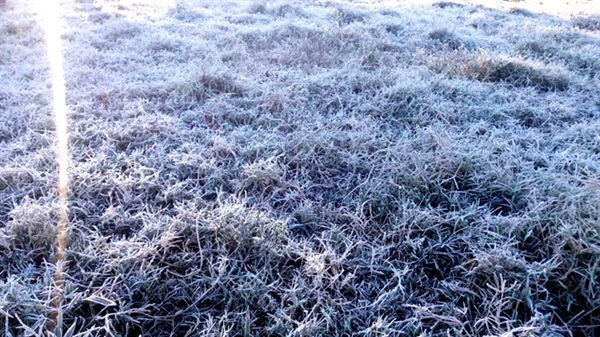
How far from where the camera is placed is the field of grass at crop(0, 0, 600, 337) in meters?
1.84

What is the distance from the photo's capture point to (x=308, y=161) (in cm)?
301

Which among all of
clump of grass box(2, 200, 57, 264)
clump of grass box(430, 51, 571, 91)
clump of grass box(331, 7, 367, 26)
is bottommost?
clump of grass box(2, 200, 57, 264)

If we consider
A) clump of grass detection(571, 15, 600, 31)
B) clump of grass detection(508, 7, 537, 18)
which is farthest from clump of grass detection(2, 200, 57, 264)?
clump of grass detection(508, 7, 537, 18)

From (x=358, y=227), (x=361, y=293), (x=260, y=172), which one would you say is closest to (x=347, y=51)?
(x=260, y=172)

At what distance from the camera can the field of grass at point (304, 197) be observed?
6.05 ft

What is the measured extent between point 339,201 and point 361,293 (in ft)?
2.60

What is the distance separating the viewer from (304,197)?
8.66 ft

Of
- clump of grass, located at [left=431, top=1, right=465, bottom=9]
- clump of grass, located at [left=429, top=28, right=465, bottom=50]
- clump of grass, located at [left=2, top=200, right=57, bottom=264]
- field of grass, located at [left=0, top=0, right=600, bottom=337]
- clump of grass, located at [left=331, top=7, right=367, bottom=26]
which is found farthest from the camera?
clump of grass, located at [left=431, top=1, right=465, bottom=9]

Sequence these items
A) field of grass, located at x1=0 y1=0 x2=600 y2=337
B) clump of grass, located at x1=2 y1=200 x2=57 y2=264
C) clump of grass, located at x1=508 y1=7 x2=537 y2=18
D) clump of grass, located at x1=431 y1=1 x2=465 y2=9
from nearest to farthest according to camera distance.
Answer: field of grass, located at x1=0 y1=0 x2=600 y2=337 → clump of grass, located at x1=2 y1=200 x2=57 y2=264 → clump of grass, located at x1=508 y1=7 x2=537 y2=18 → clump of grass, located at x1=431 y1=1 x2=465 y2=9

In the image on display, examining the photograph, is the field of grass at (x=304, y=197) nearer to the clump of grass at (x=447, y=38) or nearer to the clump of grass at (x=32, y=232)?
the clump of grass at (x=32, y=232)

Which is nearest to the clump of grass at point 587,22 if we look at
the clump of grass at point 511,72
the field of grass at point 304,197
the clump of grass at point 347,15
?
the field of grass at point 304,197

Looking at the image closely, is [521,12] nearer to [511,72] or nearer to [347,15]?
[347,15]

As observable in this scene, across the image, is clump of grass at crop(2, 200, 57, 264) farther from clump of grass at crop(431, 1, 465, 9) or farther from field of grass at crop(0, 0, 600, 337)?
clump of grass at crop(431, 1, 465, 9)

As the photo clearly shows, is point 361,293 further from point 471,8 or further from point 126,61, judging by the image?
point 471,8
